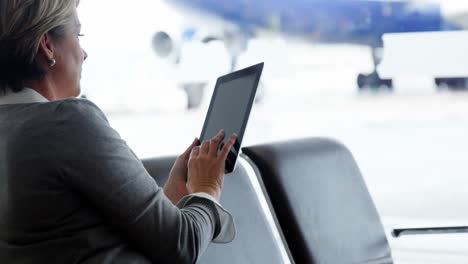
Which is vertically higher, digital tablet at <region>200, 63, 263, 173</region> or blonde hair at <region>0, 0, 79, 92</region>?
blonde hair at <region>0, 0, 79, 92</region>

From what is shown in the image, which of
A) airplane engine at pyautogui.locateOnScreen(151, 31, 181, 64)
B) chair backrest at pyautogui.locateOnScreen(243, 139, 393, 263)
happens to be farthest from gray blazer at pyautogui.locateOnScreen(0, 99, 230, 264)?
Result: airplane engine at pyautogui.locateOnScreen(151, 31, 181, 64)

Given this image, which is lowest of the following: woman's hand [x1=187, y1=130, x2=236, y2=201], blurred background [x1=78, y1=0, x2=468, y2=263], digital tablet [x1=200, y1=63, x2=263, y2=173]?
blurred background [x1=78, y1=0, x2=468, y2=263]

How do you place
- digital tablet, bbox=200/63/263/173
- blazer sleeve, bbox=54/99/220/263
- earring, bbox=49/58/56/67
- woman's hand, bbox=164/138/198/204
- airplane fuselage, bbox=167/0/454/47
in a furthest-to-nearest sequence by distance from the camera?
airplane fuselage, bbox=167/0/454/47 < woman's hand, bbox=164/138/198/204 < digital tablet, bbox=200/63/263/173 < earring, bbox=49/58/56/67 < blazer sleeve, bbox=54/99/220/263

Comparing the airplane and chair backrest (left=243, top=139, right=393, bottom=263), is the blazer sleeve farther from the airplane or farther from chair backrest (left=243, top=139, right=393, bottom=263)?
the airplane

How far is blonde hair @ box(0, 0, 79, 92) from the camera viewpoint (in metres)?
1.10

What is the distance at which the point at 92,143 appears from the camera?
A: 1059 mm

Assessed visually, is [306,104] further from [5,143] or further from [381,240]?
[5,143]

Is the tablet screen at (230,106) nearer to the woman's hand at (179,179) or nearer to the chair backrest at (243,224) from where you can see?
the woman's hand at (179,179)

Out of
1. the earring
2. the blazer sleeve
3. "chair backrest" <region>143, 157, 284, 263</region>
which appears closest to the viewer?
the blazer sleeve

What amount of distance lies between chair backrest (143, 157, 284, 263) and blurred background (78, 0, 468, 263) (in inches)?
48.1

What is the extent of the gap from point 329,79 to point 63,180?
2361 millimetres

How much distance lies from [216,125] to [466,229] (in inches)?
37.1

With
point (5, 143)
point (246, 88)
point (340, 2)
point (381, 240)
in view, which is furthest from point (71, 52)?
point (340, 2)

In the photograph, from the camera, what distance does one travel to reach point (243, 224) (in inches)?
68.2
